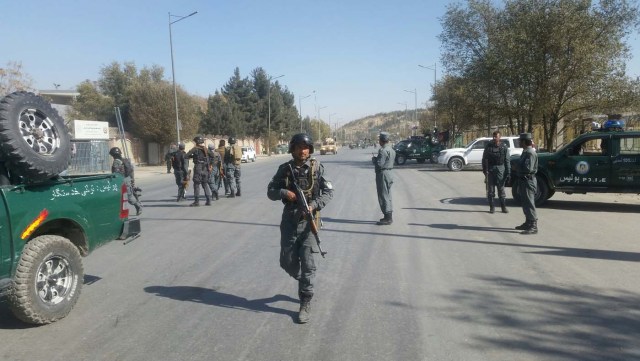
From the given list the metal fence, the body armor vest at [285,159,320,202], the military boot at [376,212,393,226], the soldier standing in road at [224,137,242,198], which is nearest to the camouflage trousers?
the body armor vest at [285,159,320,202]

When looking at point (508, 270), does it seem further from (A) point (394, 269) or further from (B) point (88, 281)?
(B) point (88, 281)

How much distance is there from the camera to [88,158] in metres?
7.08

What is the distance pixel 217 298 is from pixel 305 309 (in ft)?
3.76

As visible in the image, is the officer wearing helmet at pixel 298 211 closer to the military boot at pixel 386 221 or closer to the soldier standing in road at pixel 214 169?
the military boot at pixel 386 221

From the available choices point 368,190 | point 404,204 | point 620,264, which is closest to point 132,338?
point 620,264

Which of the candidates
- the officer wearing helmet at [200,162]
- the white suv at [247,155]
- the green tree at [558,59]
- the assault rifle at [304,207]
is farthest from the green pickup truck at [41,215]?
the white suv at [247,155]

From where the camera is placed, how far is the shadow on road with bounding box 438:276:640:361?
4020mm

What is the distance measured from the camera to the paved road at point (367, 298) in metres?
4.06

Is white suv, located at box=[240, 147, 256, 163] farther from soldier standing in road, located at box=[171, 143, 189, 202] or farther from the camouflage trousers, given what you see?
the camouflage trousers

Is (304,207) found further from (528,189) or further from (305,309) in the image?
(528,189)

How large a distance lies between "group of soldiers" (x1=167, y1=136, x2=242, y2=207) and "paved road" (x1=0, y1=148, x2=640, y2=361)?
3208 millimetres

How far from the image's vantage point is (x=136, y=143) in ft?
130

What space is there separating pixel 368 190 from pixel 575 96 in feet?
42.6

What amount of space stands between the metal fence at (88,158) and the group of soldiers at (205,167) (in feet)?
15.6
